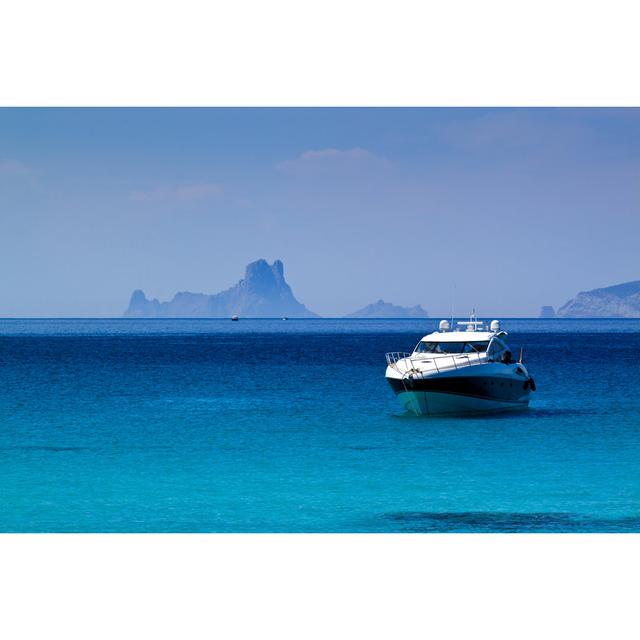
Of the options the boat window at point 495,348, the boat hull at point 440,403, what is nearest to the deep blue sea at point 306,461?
the boat hull at point 440,403

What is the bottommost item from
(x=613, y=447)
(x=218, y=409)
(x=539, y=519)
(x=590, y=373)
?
(x=539, y=519)

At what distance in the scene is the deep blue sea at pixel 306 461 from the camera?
15500 mm

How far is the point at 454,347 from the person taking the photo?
1000 inches

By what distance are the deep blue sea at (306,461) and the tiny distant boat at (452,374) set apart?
1.83 ft

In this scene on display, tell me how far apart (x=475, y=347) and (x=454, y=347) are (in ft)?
1.74

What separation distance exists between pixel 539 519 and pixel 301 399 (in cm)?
1924

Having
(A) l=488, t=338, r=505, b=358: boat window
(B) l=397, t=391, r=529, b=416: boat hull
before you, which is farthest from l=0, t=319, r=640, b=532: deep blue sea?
(A) l=488, t=338, r=505, b=358: boat window

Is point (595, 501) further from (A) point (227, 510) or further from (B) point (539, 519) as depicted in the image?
(A) point (227, 510)

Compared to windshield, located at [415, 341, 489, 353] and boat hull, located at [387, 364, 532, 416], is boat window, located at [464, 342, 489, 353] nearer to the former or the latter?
windshield, located at [415, 341, 489, 353]

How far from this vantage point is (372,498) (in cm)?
1705

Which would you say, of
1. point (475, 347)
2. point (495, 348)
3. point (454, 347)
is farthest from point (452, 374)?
point (495, 348)

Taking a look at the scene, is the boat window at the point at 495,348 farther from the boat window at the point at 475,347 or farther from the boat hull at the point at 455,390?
the boat hull at the point at 455,390

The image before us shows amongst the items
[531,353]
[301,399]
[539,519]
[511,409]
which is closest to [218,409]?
A: [301,399]

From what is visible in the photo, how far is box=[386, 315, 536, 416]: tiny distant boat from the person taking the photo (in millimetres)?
24875
